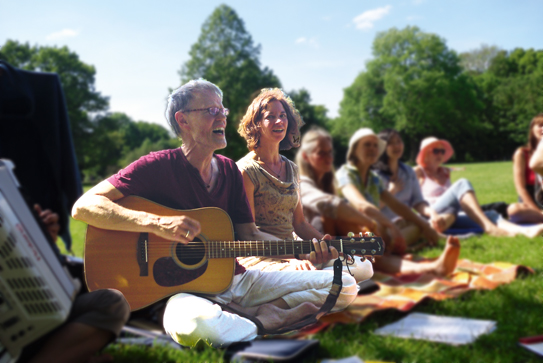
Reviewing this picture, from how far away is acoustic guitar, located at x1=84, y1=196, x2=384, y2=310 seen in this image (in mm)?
625

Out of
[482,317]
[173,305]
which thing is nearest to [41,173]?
[173,305]

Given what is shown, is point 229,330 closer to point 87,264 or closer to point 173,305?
point 173,305

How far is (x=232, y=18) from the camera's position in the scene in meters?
0.85

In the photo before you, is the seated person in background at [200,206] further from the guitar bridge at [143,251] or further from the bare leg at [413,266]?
the bare leg at [413,266]

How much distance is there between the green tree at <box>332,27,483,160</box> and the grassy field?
2.25ft

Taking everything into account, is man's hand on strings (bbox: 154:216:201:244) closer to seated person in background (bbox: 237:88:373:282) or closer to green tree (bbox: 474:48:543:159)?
seated person in background (bbox: 237:88:373:282)

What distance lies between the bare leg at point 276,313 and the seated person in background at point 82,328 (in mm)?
200

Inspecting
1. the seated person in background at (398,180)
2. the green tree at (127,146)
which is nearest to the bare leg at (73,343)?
the green tree at (127,146)

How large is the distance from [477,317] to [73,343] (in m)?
2.90

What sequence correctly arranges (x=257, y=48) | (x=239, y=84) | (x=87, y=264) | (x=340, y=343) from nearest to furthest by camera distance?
(x=87, y=264) < (x=239, y=84) < (x=257, y=48) < (x=340, y=343)

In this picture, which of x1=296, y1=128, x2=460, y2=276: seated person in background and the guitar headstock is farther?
x1=296, y1=128, x2=460, y2=276: seated person in background

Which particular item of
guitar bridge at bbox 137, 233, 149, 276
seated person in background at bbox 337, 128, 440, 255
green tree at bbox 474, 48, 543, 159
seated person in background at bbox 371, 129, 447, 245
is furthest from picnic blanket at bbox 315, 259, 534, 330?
guitar bridge at bbox 137, 233, 149, 276

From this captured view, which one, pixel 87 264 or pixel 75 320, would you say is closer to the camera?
pixel 87 264

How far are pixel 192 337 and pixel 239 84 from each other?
424mm
